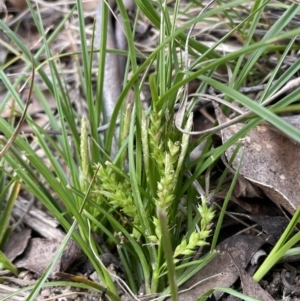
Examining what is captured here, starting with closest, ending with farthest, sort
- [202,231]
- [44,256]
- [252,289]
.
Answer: [202,231], [252,289], [44,256]

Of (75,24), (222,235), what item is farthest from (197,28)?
(222,235)

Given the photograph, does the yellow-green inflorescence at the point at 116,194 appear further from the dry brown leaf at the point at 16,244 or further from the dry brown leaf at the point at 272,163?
the dry brown leaf at the point at 16,244

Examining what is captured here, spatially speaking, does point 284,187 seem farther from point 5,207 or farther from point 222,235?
point 5,207

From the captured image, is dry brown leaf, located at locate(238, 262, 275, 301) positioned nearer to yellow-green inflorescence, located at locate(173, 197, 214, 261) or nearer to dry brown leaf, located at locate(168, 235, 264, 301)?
dry brown leaf, located at locate(168, 235, 264, 301)

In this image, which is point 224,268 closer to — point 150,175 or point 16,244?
point 150,175

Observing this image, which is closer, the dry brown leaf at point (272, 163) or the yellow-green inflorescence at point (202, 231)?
the yellow-green inflorescence at point (202, 231)

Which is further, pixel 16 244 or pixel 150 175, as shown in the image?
pixel 16 244

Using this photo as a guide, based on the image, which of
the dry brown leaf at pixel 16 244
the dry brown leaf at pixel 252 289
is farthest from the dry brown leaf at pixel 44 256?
the dry brown leaf at pixel 252 289

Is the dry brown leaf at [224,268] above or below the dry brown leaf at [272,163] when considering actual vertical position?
below

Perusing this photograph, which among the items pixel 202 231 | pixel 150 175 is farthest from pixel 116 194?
pixel 202 231

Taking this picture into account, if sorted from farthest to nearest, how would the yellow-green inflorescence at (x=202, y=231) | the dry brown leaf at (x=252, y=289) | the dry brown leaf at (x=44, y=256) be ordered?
the dry brown leaf at (x=44, y=256) → the dry brown leaf at (x=252, y=289) → the yellow-green inflorescence at (x=202, y=231)
